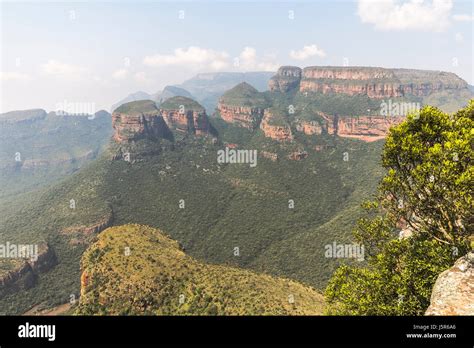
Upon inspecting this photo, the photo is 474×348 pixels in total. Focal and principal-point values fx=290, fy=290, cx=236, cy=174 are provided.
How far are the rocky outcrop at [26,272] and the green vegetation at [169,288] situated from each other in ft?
196

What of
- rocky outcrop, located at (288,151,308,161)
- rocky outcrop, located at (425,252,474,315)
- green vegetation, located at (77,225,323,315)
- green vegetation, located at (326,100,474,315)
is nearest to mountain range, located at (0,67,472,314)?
green vegetation, located at (77,225,323,315)

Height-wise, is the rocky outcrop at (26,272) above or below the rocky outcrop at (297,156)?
below

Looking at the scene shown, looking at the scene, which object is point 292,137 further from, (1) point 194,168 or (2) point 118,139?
(2) point 118,139

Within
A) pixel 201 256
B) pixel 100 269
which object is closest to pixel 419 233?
pixel 100 269

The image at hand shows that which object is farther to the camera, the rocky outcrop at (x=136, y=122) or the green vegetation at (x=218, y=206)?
the rocky outcrop at (x=136, y=122)

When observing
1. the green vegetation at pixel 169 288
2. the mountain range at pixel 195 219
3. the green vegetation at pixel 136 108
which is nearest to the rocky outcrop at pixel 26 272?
the mountain range at pixel 195 219

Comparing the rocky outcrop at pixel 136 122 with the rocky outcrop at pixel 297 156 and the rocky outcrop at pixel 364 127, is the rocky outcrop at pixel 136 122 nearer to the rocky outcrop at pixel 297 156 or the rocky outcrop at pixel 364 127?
the rocky outcrop at pixel 297 156

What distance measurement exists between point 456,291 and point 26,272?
11302cm

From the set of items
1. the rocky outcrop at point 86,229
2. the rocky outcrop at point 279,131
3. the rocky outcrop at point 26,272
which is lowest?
A: the rocky outcrop at point 26,272

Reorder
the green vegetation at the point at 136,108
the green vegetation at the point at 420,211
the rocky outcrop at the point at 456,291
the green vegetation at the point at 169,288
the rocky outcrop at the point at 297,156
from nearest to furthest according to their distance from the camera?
the rocky outcrop at the point at 456,291 → the green vegetation at the point at 420,211 → the green vegetation at the point at 169,288 → the green vegetation at the point at 136,108 → the rocky outcrop at the point at 297,156

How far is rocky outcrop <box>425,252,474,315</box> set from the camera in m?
16.1

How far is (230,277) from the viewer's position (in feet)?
157

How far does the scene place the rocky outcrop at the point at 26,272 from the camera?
8700 centimetres

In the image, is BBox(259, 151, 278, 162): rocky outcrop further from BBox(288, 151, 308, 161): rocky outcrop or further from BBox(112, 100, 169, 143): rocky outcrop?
BBox(112, 100, 169, 143): rocky outcrop
